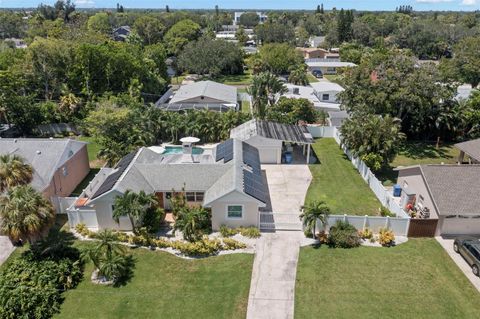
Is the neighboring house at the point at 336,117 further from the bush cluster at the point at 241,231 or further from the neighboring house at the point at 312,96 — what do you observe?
the bush cluster at the point at 241,231

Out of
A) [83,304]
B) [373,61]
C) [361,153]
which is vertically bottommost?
[83,304]

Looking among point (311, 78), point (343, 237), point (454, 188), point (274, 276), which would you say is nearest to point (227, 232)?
point (274, 276)

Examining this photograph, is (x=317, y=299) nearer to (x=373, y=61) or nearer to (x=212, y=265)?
(x=212, y=265)

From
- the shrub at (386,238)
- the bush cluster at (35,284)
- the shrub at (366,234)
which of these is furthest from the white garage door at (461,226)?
the bush cluster at (35,284)

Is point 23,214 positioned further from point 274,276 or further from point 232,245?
point 274,276

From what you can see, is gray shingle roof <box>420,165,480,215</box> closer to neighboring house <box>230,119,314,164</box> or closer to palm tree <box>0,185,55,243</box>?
neighboring house <box>230,119,314,164</box>

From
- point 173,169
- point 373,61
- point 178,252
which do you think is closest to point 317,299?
point 178,252
